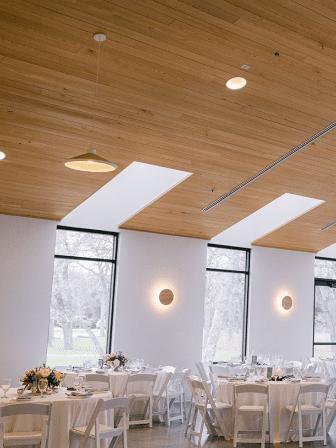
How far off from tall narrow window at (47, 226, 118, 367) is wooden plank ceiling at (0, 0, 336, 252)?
0.91 metres

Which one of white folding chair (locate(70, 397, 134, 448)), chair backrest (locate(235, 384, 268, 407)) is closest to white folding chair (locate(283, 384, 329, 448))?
chair backrest (locate(235, 384, 268, 407))

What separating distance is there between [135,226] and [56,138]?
3.31 meters

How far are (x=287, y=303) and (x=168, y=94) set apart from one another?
272 inches

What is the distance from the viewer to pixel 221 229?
9766mm

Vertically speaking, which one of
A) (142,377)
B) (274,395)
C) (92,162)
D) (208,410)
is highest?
(92,162)

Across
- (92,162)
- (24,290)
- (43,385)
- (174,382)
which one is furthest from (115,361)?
(92,162)

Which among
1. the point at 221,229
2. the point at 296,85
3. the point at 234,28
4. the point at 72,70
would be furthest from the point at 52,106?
the point at 221,229

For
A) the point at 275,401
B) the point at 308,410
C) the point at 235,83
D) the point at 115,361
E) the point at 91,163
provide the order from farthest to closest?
1. the point at 115,361
2. the point at 275,401
3. the point at 308,410
4. the point at 235,83
5. the point at 91,163

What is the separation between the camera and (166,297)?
31.8ft

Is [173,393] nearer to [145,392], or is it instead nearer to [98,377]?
[145,392]

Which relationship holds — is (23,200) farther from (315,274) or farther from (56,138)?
(315,274)

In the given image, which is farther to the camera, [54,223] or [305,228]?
[305,228]

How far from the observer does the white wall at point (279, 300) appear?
10867 mm

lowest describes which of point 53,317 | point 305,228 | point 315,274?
point 53,317
